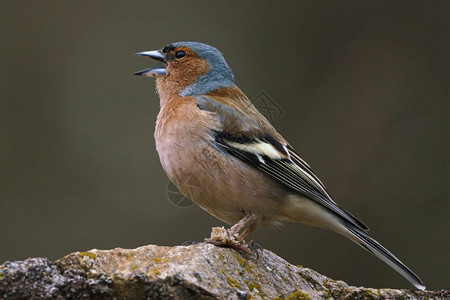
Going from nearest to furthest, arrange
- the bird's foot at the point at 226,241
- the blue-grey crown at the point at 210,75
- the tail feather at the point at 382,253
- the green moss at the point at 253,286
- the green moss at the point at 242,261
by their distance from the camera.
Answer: the green moss at the point at 253,286, the green moss at the point at 242,261, the bird's foot at the point at 226,241, the tail feather at the point at 382,253, the blue-grey crown at the point at 210,75

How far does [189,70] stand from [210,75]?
0.20 metres

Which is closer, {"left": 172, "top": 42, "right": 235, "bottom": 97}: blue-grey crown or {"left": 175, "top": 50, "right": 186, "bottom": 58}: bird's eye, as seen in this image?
{"left": 172, "top": 42, "right": 235, "bottom": 97}: blue-grey crown

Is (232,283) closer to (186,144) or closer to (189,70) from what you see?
(186,144)

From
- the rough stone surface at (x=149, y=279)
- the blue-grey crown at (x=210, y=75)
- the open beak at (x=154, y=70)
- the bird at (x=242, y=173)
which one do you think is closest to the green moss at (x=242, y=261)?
the rough stone surface at (x=149, y=279)

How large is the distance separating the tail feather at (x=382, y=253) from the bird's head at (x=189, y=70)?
1.85 metres

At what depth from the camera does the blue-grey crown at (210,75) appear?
521cm

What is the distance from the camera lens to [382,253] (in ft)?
12.9

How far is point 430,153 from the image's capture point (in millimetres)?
6797

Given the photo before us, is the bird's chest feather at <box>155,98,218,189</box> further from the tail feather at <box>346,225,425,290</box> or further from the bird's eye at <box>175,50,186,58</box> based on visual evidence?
the tail feather at <box>346,225,425,290</box>

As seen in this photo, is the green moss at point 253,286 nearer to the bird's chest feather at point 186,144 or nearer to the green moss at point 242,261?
the green moss at point 242,261

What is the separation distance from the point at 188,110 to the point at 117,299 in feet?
7.86

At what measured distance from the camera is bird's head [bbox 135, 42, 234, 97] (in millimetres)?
5281

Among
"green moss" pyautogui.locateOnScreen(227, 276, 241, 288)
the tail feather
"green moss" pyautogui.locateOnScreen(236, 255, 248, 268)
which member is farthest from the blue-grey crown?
"green moss" pyautogui.locateOnScreen(227, 276, 241, 288)

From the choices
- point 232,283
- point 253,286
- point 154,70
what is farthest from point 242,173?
point 154,70
